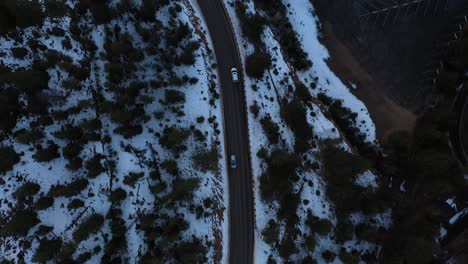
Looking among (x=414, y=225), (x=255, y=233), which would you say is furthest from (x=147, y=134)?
(x=414, y=225)

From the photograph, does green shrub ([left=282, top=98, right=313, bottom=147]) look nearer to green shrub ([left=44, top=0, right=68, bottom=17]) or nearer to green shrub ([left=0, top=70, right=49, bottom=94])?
green shrub ([left=0, top=70, right=49, bottom=94])

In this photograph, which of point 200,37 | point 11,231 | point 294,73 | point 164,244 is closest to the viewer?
point 11,231

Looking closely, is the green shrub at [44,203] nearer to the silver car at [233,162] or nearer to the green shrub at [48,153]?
the green shrub at [48,153]

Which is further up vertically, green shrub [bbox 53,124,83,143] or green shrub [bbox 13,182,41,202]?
green shrub [bbox 53,124,83,143]

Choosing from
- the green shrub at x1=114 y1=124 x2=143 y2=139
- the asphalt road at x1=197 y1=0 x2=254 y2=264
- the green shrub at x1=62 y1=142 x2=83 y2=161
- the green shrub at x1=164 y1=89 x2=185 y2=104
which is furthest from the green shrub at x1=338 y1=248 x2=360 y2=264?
the green shrub at x1=62 y1=142 x2=83 y2=161

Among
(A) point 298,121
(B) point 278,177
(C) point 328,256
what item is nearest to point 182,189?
(B) point 278,177

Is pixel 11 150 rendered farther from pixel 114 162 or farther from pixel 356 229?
pixel 356 229

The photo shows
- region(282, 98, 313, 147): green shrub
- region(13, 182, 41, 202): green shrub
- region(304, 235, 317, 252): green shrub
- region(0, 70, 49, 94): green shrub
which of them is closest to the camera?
region(0, 70, 49, 94): green shrub
